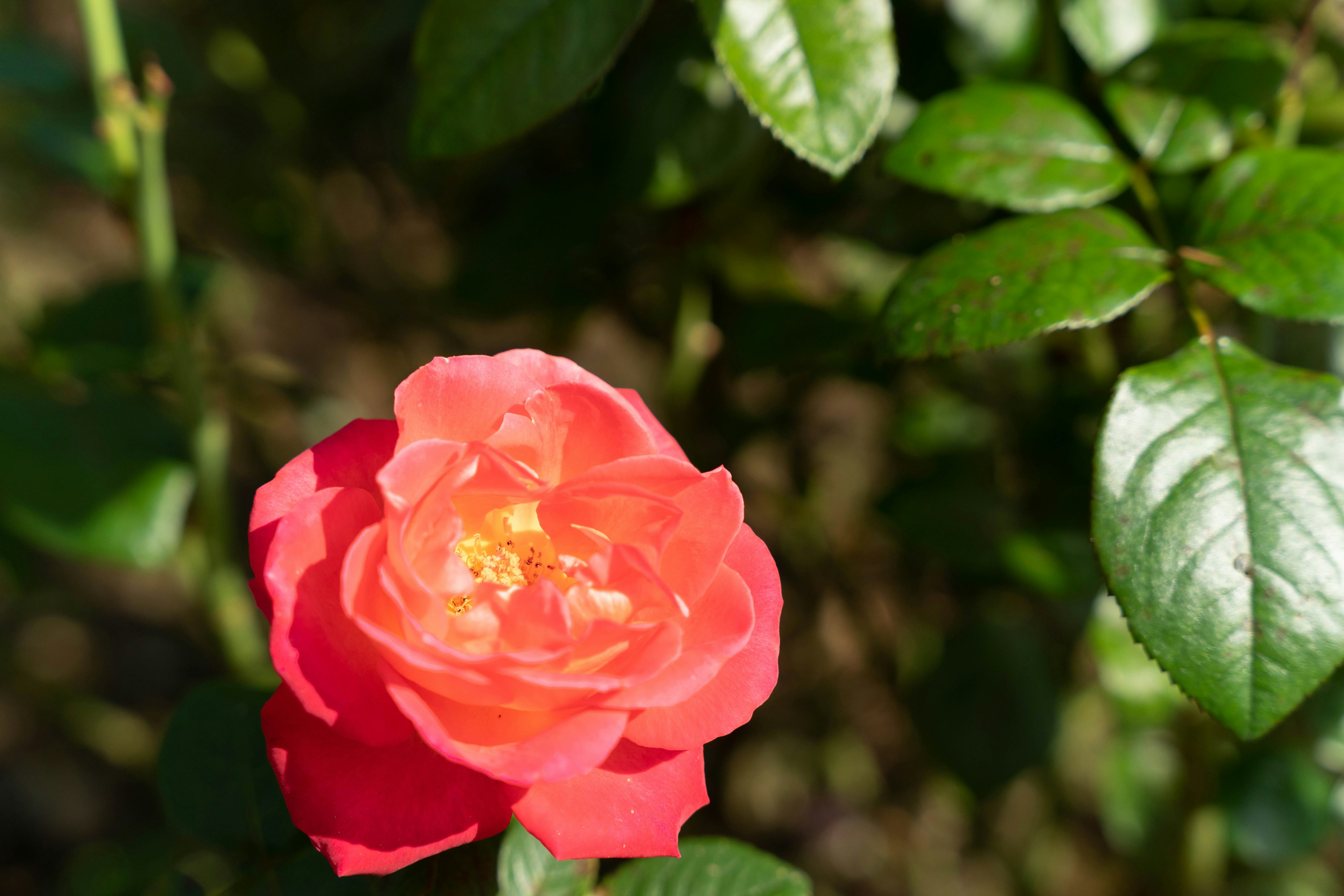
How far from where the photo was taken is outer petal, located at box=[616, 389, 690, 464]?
54 cm

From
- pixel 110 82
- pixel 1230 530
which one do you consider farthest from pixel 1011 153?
pixel 110 82

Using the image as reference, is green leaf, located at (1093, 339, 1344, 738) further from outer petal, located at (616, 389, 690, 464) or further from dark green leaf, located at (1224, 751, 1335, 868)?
dark green leaf, located at (1224, 751, 1335, 868)

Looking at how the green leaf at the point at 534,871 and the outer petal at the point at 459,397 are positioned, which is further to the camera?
the green leaf at the point at 534,871

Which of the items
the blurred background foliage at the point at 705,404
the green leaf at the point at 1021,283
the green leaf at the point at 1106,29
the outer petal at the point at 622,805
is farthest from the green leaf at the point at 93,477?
the green leaf at the point at 1106,29

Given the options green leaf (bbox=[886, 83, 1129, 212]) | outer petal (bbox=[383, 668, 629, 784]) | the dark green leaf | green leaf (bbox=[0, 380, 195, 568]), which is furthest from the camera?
the dark green leaf

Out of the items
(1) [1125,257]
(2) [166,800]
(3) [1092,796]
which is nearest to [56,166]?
(2) [166,800]

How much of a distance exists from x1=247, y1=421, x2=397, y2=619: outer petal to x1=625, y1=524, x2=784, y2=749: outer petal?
0.19 metres

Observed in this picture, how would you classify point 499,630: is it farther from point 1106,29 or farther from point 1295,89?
point 1295,89

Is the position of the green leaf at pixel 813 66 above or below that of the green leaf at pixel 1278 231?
above

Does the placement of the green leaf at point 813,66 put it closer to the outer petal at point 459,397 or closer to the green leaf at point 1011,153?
the green leaf at point 1011,153

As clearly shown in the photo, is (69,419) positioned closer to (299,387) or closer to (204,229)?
(299,387)

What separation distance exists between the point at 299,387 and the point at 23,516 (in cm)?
39

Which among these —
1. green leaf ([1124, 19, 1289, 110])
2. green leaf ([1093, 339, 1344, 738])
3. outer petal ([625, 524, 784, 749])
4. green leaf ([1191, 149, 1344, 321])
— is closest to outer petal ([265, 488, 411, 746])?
outer petal ([625, 524, 784, 749])

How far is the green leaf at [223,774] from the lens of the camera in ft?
1.95
